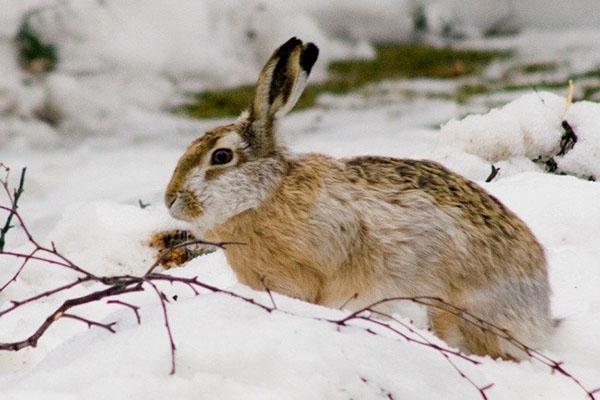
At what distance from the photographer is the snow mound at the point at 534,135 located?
530 cm

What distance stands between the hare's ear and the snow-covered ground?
0.65 metres

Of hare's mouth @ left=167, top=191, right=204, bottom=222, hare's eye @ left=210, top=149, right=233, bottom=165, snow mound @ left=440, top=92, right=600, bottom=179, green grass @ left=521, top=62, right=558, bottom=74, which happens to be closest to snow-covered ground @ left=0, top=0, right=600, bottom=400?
snow mound @ left=440, top=92, right=600, bottom=179

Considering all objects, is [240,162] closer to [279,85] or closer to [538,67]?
[279,85]

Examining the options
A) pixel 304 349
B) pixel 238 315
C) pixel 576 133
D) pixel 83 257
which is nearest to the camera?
pixel 304 349

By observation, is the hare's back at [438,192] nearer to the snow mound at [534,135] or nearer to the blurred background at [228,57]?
the snow mound at [534,135]

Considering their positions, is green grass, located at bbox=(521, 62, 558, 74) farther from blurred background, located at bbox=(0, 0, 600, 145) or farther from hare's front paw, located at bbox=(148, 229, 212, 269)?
hare's front paw, located at bbox=(148, 229, 212, 269)

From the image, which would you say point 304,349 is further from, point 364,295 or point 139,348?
point 364,295

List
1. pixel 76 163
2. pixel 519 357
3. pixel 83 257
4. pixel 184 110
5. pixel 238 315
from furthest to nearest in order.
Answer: pixel 184 110, pixel 76 163, pixel 83 257, pixel 519 357, pixel 238 315

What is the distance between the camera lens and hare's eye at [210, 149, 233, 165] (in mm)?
3533

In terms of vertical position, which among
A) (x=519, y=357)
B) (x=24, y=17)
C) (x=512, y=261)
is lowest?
(x=519, y=357)

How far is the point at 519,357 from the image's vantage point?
10.9 ft

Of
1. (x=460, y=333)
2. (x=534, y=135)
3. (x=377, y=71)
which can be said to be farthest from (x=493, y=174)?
(x=377, y=71)

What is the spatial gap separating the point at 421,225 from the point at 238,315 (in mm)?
1137

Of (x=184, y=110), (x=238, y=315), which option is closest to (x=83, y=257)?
(x=238, y=315)
